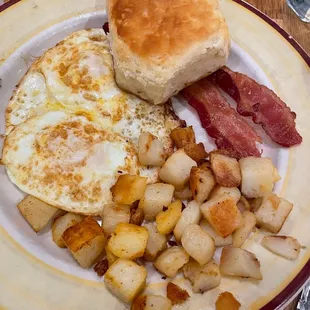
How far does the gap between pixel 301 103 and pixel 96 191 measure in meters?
1.00

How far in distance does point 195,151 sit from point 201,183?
0.20 meters

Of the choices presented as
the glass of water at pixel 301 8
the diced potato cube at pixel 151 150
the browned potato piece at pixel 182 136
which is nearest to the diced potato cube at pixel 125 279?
the diced potato cube at pixel 151 150

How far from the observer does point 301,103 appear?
200 cm

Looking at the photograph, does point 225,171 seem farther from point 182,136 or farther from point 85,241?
point 85,241

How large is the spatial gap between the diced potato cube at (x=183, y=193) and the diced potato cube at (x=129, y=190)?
0.52 ft

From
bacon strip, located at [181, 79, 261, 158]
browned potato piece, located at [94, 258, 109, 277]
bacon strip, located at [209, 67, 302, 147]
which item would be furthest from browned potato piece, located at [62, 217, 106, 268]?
bacon strip, located at [209, 67, 302, 147]

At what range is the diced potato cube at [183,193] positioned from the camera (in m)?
1.75

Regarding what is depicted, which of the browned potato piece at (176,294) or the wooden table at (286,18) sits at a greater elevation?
the wooden table at (286,18)

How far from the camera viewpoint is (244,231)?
63.1 inches

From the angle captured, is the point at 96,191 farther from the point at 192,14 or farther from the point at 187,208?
the point at 192,14

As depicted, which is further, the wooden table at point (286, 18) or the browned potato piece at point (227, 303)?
the wooden table at point (286, 18)

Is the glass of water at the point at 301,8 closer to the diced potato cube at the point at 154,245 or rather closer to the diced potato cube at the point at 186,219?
the diced potato cube at the point at 186,219

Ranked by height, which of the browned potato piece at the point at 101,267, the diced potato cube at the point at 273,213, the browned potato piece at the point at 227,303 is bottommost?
the browned potato piece at the point at 101,267

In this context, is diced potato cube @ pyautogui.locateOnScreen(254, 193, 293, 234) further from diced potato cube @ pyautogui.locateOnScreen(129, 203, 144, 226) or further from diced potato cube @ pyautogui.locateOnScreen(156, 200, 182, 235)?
diced potato cube @ pyautogui.locateOnScreen(129, 203, 144, 226)
